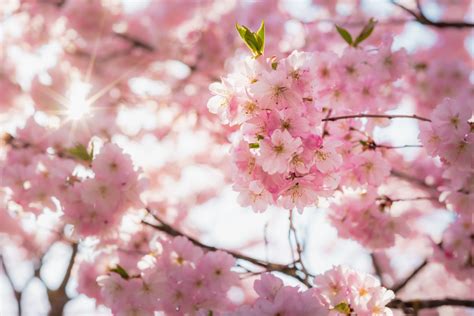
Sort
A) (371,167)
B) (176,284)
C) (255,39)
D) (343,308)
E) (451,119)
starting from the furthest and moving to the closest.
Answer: (176,284), (371,167), (451,119), (343,308), (255,39)

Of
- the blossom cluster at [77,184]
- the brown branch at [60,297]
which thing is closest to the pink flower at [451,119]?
the blossom cluster at [77,184]

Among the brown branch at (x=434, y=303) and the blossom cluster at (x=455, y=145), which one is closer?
the blossom cluster at (x=455, y=145)

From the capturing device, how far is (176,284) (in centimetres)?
302

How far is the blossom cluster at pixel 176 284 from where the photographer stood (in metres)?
2.95

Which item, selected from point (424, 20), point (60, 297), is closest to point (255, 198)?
point (424, 20)

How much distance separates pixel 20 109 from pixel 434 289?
7.28 meters

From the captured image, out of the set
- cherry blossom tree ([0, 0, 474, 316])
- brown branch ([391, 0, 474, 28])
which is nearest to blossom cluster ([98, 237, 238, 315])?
cherry blossom tree ([0, 0, 474, 316])

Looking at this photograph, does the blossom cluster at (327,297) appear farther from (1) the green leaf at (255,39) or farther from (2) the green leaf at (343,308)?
(1) the green leaf at (255,39)

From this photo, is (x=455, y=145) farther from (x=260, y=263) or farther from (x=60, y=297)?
(x=60, y=297)

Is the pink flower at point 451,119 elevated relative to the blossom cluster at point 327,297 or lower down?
elevated

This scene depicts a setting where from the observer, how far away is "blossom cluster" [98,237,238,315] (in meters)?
2.95

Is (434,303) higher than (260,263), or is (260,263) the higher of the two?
(260,263)

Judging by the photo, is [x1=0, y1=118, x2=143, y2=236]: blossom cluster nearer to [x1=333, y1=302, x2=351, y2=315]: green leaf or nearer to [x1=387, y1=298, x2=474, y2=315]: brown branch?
[x1=333, y1=302, x2=351, y2=315]: green leaf

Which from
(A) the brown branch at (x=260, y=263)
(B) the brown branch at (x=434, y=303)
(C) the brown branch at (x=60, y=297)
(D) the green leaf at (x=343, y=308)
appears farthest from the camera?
(C) the brown branch at (x=60, y=297)
